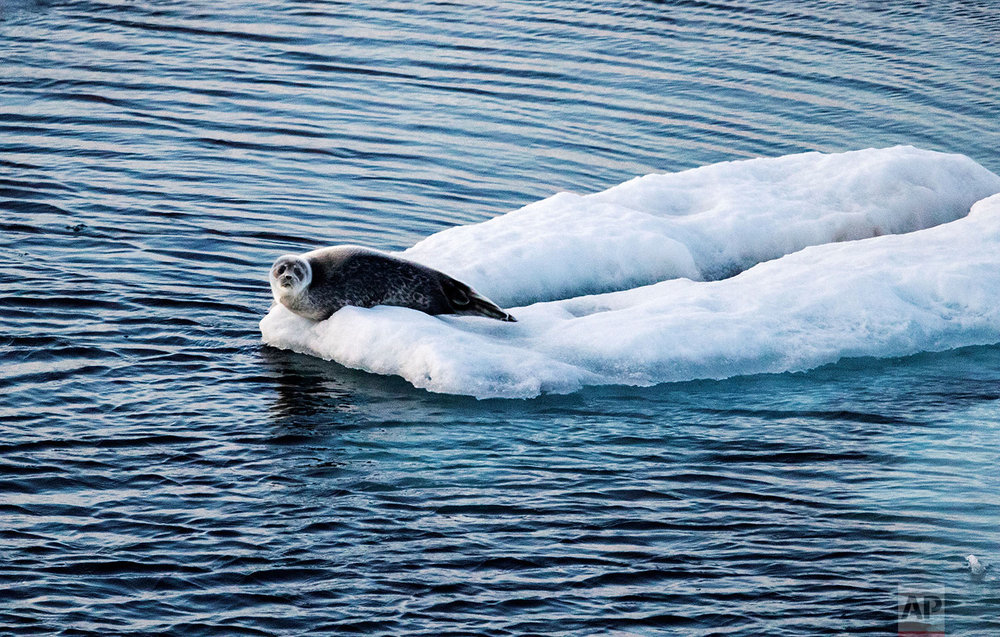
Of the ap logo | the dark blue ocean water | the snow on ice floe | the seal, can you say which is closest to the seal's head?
the seal

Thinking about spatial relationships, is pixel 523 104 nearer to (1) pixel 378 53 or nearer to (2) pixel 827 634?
(1) pixel 378 53

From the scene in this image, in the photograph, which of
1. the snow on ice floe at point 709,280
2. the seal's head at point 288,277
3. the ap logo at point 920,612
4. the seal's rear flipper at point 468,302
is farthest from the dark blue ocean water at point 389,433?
the seal's rear flipper at point 468,302

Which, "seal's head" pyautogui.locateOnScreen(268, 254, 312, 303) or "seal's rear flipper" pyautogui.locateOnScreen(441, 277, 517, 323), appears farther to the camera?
"seal's rear flipper" pyautogui.locateOnScreen(441, 277, 517, 323)

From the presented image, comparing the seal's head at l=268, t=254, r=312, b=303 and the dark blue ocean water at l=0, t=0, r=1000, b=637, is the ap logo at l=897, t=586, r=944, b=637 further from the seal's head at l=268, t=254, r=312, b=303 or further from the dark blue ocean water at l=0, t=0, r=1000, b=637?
the seal's head at l=268, t=254, r=312, b=303

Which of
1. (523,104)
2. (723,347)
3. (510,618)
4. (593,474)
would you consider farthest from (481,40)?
(510,618)

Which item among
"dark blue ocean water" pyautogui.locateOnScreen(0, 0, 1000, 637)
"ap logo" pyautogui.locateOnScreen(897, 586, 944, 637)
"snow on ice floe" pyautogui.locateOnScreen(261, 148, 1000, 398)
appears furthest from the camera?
"snow on ice floe" pyautogui.locateOnScreen(261, 148, 1000, 398)

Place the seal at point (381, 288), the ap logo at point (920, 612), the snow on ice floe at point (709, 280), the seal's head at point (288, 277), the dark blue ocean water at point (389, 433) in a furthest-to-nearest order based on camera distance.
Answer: the seal at point (381, 288) → the seal's head at point (288, 277) → the snow on ice floe at point (709, 280) → the dark blue ocean water at point (389, 433) → the ap logo at point (920, 612)

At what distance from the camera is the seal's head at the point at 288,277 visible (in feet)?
32.2

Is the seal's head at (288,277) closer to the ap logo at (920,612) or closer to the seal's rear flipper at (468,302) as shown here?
the seal's rear flipper at (468,302)

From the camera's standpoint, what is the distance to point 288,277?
9820 mm

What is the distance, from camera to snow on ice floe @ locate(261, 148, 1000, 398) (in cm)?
943

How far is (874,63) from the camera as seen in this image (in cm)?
1802

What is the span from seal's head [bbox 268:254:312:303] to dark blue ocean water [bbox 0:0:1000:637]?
448 mm

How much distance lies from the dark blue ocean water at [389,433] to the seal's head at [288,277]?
45 centimetres
